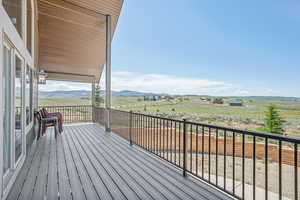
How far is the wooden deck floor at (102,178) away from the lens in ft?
6.74

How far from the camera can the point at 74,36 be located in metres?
7.24

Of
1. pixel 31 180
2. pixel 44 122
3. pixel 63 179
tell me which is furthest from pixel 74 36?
pixel 63 179

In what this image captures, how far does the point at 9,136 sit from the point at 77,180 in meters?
1.14

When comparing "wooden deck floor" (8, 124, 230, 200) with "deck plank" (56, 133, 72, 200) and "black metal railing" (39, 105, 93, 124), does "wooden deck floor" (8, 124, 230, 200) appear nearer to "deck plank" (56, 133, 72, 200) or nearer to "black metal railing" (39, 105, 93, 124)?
"deck plank" (56, 133, 72, 200)

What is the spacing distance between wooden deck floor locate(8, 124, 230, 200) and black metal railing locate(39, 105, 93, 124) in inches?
213

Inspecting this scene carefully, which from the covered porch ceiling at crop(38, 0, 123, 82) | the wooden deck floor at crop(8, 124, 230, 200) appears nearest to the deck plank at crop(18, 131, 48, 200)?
A: the wooden deck floor at crop(8, 124, 230, 200)

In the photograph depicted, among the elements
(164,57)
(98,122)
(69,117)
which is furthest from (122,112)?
(164,57)

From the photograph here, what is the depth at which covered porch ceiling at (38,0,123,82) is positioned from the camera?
19.0ft

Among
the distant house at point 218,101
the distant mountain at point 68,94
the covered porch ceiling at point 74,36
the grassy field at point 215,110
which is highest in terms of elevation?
the covered porch ceiling at point 74,36

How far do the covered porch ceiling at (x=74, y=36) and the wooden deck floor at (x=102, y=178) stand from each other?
15.8 feet

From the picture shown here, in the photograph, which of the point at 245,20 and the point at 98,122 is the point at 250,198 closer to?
the point at 98,122

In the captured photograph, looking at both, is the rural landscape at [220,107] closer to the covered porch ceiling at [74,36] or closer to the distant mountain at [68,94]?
the distant mountain at [68,94]

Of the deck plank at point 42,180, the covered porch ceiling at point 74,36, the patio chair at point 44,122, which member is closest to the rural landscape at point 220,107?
the covered porch ceiling at point 74,36

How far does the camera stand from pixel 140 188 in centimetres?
220
